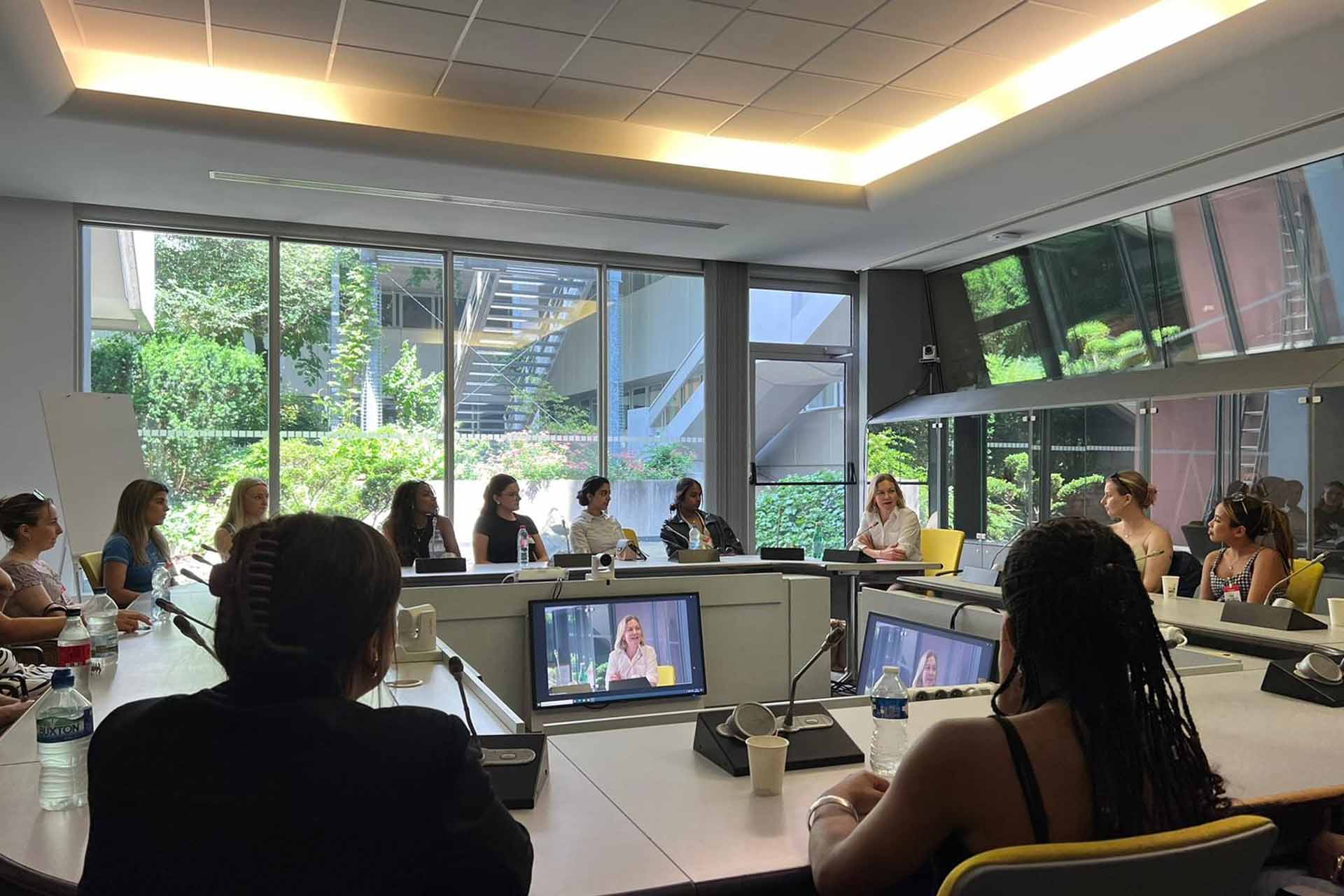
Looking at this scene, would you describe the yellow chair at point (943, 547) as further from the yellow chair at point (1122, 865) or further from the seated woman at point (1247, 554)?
the yellow chair at point (1122, 865)

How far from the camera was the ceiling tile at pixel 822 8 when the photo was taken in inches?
167

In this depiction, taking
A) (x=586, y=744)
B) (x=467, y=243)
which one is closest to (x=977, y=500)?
(x=467, y=243)

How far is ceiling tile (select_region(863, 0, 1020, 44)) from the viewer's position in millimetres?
4262

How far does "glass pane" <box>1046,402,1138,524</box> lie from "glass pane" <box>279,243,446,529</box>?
15.1 feet

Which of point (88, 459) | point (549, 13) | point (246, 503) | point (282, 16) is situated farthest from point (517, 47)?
point (88, 459)

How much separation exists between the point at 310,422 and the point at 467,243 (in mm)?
1822

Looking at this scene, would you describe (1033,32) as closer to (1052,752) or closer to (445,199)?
(445,199)

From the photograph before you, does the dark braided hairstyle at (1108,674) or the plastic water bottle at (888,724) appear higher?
the dark braided hairstyle at (1108,674)

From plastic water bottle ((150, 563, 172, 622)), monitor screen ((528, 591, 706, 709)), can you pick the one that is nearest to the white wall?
plastic water bottle ((150, 563, 172, 622))

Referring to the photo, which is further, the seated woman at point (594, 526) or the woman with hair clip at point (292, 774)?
the seated woman at point (594, 526)

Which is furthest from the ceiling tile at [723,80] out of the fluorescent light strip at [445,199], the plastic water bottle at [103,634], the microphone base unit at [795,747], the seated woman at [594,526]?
the microphone base unit at [795,747]

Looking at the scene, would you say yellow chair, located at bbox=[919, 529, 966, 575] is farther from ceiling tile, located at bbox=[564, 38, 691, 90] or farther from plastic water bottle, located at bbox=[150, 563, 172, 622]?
plastic water bottle, located at bbox=[150, 563, 172, 622]

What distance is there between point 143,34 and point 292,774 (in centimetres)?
477

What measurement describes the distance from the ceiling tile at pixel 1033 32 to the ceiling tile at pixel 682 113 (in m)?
1.45
